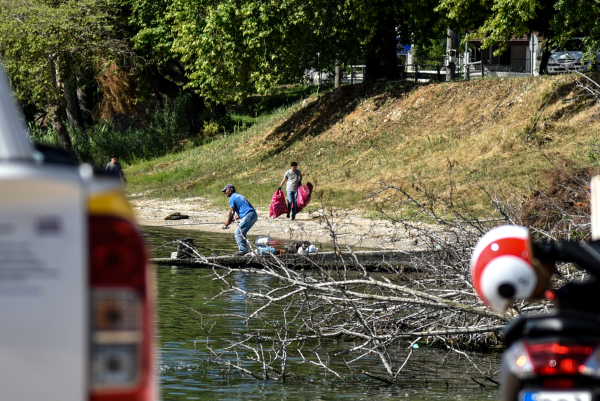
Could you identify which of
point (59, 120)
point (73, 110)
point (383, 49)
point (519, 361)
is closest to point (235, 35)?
point (383, 49)

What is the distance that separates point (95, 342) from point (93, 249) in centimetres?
24

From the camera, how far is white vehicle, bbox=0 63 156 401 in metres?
2.33

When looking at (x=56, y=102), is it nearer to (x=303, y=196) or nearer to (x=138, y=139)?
(x=138, y=139)

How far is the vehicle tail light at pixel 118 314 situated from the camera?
7.83 ft

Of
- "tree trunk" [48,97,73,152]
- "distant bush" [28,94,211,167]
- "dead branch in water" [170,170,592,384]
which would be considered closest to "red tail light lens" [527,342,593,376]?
"dead branch in water" [170,170,592,384]

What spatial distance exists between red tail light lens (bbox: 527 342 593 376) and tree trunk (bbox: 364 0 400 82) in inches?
1242

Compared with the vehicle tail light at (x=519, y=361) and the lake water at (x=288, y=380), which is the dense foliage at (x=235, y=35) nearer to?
the lake water at (x=288, y=380)

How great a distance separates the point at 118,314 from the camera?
7.91 ft

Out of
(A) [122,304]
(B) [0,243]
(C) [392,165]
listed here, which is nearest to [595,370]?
(A) [122,304]

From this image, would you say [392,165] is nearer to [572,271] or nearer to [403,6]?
[403,6]

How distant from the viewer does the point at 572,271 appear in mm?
9633

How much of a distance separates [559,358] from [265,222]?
2227 cm

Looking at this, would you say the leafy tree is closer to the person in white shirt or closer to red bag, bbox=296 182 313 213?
the person in white shirt

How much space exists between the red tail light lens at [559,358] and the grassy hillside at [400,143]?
19938mm
